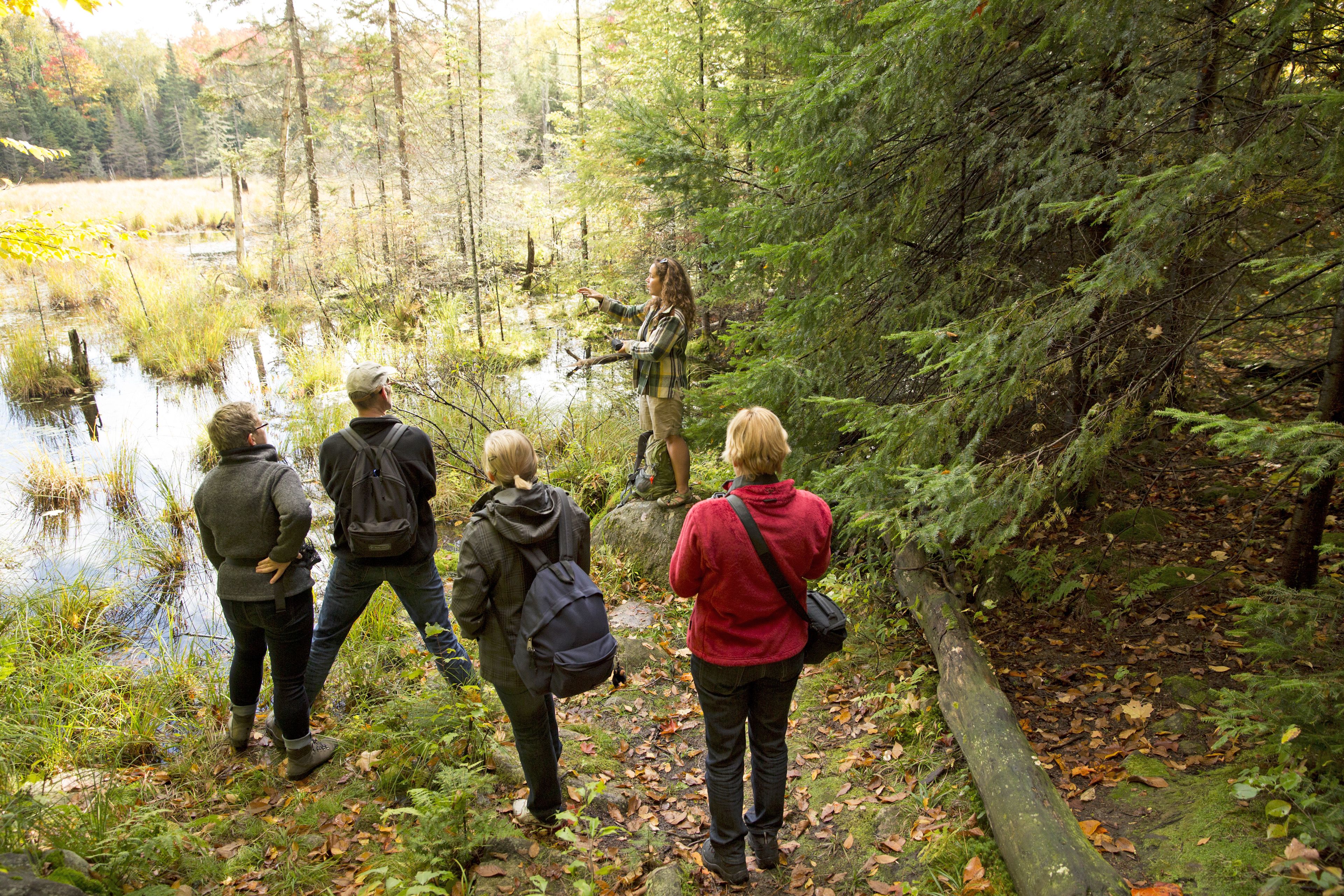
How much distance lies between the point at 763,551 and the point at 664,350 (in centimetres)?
315

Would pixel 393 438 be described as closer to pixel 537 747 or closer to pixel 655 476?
pixel 537 747

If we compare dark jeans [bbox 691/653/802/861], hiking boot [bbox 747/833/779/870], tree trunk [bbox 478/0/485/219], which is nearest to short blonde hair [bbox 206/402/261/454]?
dark jeans [bbox 691/653/802/861]

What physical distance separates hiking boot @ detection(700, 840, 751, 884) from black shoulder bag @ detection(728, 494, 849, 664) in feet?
3.01

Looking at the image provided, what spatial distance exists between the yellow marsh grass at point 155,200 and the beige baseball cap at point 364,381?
1960cm

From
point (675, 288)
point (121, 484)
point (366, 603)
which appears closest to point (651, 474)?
point (675, 288)

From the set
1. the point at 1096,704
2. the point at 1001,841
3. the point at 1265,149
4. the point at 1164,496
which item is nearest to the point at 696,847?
the point at 1001,841

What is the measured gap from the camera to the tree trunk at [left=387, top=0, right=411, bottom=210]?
54.4 ft

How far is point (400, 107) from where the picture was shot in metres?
16.7

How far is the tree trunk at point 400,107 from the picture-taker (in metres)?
16.6

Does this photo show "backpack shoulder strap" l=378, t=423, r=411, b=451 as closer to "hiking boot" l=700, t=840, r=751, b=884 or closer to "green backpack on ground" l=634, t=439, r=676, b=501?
"hiking boot" l=700, t=840, r=751, b=884

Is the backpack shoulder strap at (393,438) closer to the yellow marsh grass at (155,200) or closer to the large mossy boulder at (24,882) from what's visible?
the large mossy boulder at (24,882)

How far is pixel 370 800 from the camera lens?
11.0 feet

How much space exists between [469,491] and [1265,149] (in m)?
7.29

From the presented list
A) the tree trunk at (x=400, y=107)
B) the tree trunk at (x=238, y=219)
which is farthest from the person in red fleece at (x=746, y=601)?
the tree trunk at (x=238, y=219)
